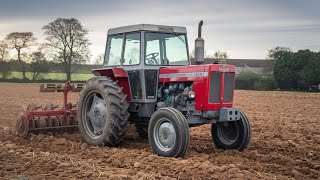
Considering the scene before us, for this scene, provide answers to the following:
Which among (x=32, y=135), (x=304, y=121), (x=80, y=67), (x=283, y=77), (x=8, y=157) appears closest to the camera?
(x=8, y=157)

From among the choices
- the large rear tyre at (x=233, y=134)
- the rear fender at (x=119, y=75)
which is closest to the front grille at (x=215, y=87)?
the large rear tyre at (x=233, y=134)

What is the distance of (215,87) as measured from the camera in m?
7.97

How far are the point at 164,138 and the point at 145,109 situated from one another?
3.89 ft

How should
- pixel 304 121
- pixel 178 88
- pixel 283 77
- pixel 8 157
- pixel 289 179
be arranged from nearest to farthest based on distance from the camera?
pixel 289 179, pixel 8 157, pixel 178 88, pixel 304 121, pixel 283 77

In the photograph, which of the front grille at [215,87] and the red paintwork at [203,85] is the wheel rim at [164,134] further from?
the front grille at [215,87]

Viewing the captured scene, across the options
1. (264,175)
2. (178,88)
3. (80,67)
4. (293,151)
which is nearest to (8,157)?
(178,88)

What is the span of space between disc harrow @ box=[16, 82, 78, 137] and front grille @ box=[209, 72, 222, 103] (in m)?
3.96

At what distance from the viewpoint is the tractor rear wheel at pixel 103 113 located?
8.31 metres

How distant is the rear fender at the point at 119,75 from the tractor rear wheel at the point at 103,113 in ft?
0.66

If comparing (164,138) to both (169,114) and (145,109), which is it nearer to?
(169,114)

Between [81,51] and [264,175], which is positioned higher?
[81,51]

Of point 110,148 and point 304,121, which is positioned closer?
point 110,148

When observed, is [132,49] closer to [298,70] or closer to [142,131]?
[142,131]

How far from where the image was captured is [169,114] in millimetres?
7469
